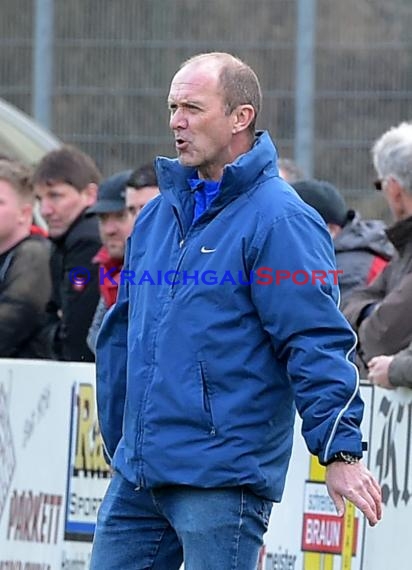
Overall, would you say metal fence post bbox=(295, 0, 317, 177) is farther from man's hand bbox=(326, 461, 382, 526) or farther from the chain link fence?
man's hand bbox=(326, 461, 382, 526)

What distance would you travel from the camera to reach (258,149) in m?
4.80

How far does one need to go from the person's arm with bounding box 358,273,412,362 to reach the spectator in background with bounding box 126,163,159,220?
4.72 ft

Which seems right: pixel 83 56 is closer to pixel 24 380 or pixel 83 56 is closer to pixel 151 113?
pixel 151 113

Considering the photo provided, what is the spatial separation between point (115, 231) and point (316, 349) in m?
3.09

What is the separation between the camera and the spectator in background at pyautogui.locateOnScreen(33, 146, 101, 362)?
7.69 m

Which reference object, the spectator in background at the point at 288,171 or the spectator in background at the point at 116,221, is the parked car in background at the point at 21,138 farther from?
the spectator in background at the point at 116,221

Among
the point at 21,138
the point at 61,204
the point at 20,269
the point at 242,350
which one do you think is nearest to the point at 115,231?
the point at 20,269

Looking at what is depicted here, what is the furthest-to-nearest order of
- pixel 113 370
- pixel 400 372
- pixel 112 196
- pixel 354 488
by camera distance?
pixel 112 196
pixel 400 372
pixel 113 370
pixel 354 488

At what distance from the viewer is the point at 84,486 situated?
7039 millimetres

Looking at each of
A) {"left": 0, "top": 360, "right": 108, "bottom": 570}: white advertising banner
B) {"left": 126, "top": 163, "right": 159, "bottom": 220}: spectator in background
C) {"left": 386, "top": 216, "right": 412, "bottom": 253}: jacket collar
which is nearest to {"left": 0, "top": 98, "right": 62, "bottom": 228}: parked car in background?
{"left": 126, "top": 163, "right": 159, "bottom": 220}: spectator in background

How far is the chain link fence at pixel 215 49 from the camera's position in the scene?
1148cm

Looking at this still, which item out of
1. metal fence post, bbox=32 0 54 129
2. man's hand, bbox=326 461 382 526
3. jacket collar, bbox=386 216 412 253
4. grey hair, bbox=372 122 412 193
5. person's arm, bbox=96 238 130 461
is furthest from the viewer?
metal fence post, bbox=32 0 54 129

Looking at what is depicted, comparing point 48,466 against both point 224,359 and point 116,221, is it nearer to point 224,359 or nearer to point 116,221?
point 116,221

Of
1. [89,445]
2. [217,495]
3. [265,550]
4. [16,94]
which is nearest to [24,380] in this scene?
[89,445]
